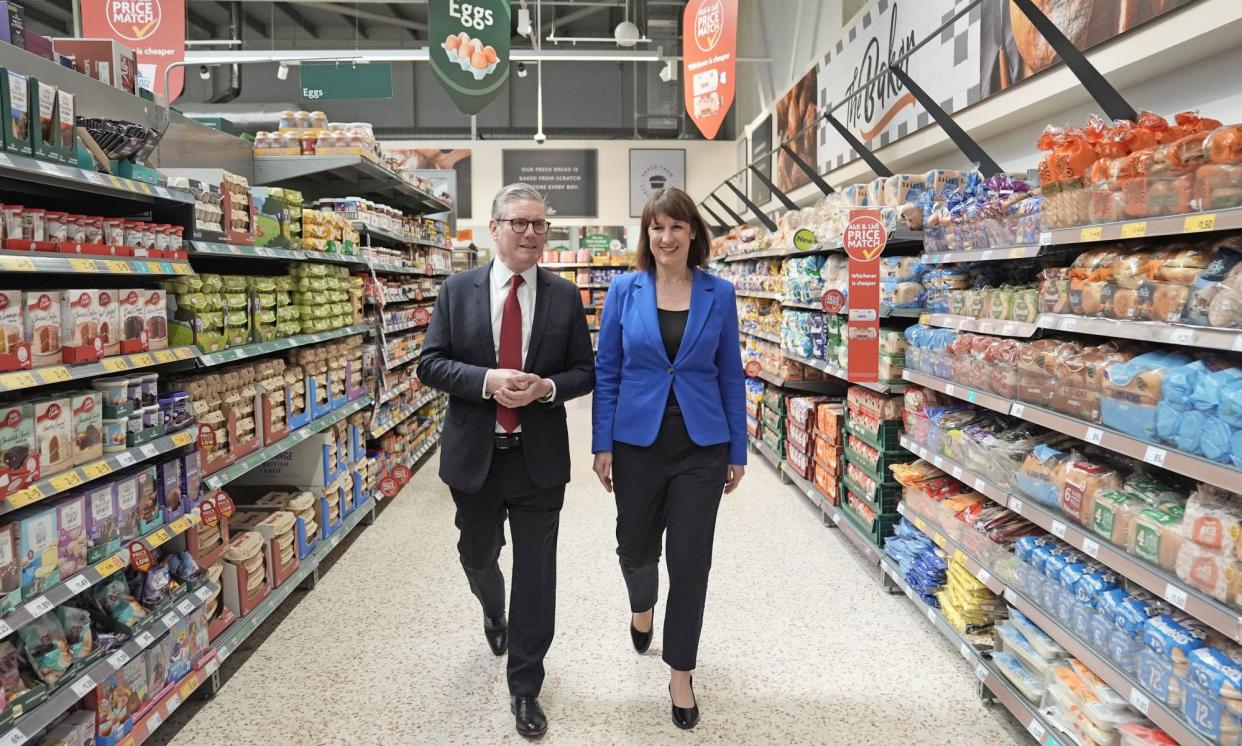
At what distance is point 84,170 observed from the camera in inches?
84.6

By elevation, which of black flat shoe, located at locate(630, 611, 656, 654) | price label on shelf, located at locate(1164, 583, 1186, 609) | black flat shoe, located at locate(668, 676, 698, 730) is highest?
price label on shelf, located at locate(1164, 583, 1186, 609)

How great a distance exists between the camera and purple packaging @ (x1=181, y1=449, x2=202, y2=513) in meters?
2.73

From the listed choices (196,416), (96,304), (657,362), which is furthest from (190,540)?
(657,362)

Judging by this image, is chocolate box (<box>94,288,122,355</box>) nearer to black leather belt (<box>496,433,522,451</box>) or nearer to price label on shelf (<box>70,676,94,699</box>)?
price label on shelf (<box>70,676,94,699</box>)

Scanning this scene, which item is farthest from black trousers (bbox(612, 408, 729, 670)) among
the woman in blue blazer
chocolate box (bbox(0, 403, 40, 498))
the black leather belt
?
chocolate box (bbox(0, 403, 40, 498))

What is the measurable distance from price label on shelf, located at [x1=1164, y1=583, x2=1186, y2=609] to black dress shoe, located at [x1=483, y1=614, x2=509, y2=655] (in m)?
2.24

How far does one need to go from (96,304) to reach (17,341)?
335 millimetres

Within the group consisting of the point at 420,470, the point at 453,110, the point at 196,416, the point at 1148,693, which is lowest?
the point at 420,470

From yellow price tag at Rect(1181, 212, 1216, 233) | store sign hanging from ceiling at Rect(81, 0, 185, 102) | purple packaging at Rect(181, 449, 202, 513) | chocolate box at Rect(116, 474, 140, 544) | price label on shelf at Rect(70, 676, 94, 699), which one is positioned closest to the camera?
yellow price tag at Rect(1181, 212, 1216, 233)

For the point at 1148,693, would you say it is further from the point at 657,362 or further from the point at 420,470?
the point at 420,470

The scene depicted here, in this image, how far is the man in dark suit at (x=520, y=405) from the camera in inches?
95.9

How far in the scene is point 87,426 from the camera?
7.34ft

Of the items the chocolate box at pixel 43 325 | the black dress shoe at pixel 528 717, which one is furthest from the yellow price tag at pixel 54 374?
the black dress shoe at pixel 528 717

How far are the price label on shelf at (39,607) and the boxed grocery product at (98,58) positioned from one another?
75.3 inches
